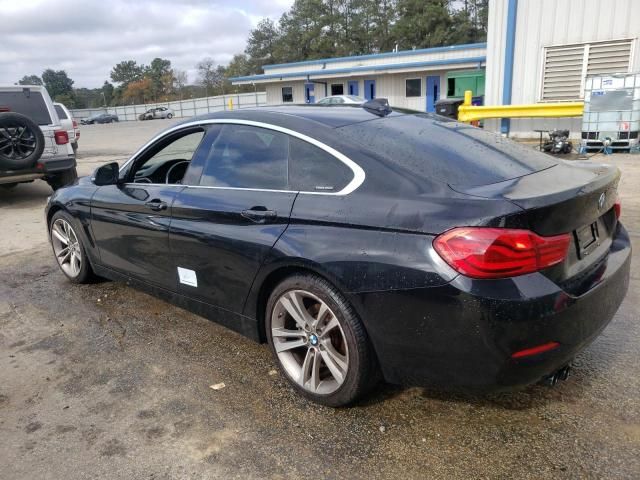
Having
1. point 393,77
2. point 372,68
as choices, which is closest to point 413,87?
point 393,77

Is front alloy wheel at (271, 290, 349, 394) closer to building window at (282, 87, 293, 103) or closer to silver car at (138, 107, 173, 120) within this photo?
building window at (282, 87, 293, 103)

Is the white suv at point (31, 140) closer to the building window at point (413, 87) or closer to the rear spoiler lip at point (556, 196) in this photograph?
the rear spoiler lip at point (556, 196)

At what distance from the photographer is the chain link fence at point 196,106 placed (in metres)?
49.9

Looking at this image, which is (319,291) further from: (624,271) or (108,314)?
(108,314)

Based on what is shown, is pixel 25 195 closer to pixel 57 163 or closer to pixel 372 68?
pixel 57 163

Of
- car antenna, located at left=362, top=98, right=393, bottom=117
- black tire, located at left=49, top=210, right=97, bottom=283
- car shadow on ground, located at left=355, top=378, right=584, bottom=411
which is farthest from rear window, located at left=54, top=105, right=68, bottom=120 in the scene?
car shadow on ground, located at left=355, top=378, right=584, bottom=411

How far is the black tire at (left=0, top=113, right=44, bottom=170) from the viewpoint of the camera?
7406 millimetres

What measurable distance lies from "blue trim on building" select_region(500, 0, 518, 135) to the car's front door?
12893 millimetres

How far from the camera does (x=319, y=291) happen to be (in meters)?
2.55

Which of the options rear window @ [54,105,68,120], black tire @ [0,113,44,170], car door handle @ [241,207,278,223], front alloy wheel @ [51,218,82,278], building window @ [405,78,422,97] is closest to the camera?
car door handle @ [241,207,278,223]

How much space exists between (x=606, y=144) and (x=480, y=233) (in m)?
11.3

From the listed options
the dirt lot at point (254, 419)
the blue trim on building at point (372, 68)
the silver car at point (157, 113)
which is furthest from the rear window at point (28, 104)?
the silver car at point (157, 113)

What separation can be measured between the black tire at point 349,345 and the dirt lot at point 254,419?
144 mm

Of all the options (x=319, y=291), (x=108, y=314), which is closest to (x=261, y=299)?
(x=319, y=291)
